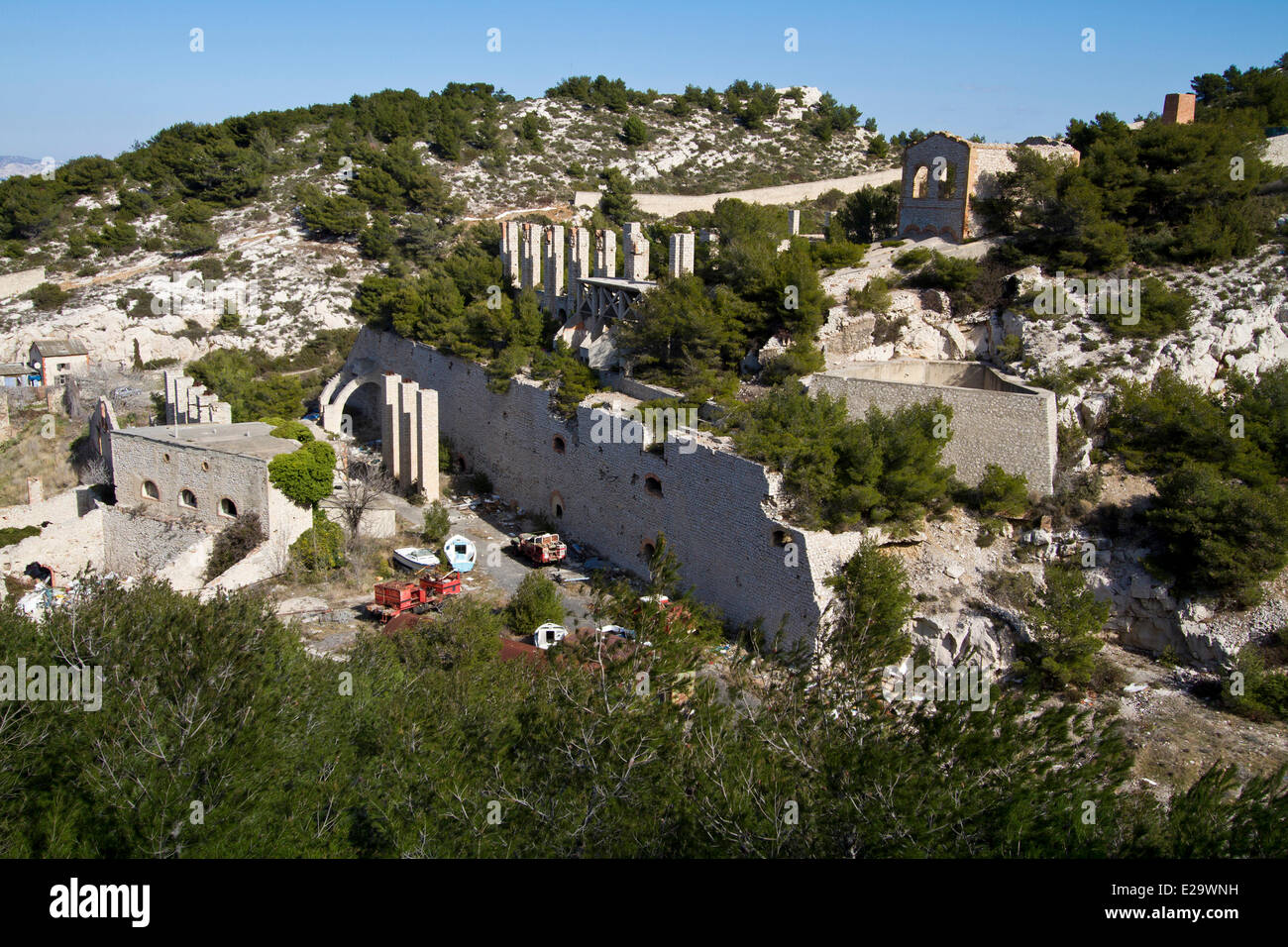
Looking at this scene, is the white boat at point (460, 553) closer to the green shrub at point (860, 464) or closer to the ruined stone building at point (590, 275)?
the ruined stone building at point (590, 275)

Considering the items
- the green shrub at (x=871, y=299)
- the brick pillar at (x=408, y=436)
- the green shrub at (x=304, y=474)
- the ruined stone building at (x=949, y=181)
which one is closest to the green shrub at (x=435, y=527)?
the green shrub at (x=304, y=474)

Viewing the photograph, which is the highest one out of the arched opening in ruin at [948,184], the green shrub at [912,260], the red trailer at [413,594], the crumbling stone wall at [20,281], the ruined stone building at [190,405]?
the arched opening in ruin at [948,184]

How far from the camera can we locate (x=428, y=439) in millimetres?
24203

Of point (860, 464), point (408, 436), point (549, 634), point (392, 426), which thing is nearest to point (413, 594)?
point (549, 634)

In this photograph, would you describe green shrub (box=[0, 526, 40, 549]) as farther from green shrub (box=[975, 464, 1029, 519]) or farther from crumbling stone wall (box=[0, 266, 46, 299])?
crumbling stone wall (box=[0, 266, 46, 299])

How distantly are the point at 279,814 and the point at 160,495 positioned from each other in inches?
604

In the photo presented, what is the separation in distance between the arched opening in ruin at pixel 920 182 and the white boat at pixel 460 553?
564 inches

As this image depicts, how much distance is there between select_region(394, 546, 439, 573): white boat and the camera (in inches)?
781

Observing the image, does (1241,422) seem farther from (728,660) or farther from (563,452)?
(563,452)

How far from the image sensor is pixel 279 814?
8.77m

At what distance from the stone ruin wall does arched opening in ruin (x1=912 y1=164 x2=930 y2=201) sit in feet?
A: 32.3

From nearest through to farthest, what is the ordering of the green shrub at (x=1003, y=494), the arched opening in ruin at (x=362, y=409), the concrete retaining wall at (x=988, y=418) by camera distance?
the green shrub at (x=1003, y=494) → the concrete retaining wall at (x=988, y=418) → the arched opening in ruin at (x=362, y=409)

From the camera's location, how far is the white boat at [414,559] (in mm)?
19844

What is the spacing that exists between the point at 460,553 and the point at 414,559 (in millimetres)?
939
